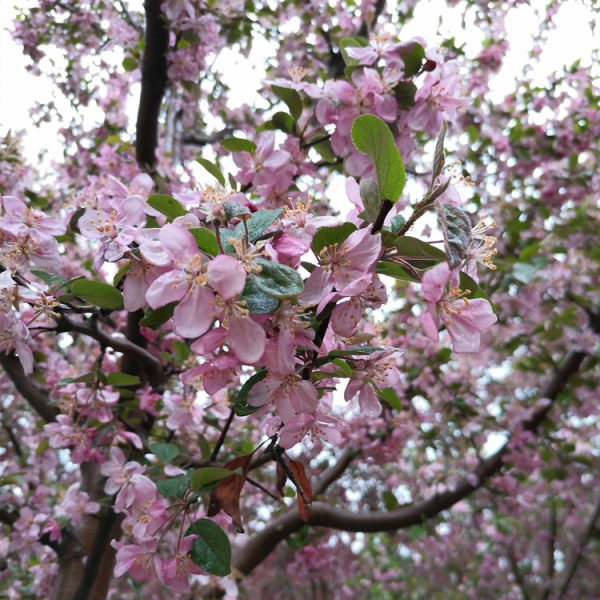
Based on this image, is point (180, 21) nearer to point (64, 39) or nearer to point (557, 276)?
point (64, 39)

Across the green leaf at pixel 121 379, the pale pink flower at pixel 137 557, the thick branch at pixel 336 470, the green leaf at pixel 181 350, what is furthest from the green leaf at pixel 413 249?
the thick branch at pixel 336 470

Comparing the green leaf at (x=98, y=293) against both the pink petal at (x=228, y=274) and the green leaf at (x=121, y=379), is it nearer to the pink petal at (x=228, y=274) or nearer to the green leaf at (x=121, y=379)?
the pink petal at (x=228, y=274)

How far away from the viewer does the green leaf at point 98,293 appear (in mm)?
829

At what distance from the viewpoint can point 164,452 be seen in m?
1.23

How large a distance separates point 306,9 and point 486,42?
1.28m

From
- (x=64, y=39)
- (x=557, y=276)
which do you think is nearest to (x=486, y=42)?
(x=557, y=276)

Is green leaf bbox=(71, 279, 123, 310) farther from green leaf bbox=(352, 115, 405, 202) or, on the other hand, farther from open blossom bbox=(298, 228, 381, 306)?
Result: green leaf bbox=(352, 115, 405, 202)

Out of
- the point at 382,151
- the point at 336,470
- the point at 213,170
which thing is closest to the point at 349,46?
the point at 213,170

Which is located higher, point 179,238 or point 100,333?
point 100,333

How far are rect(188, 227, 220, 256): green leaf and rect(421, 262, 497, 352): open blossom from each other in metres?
0.28

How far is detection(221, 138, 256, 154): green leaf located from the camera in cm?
108

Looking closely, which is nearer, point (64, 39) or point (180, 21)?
point (180, 21)

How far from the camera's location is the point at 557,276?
10.8 feet

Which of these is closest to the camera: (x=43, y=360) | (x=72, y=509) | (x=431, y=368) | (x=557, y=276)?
(x=72, y=509)
